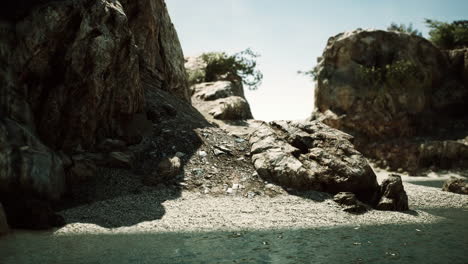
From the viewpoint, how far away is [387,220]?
45.8 feet

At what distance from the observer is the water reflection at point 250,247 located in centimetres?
890

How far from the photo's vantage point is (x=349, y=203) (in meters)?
15.3

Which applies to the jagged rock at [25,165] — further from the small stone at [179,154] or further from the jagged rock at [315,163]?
the jagged rock at [315,163]

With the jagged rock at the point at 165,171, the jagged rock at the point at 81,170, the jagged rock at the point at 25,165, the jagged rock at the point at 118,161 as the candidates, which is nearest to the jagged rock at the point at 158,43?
the jagged rock at the point at 118,161

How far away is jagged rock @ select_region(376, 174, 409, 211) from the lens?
15664 mm

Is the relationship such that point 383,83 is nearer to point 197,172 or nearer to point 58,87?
point 197,172

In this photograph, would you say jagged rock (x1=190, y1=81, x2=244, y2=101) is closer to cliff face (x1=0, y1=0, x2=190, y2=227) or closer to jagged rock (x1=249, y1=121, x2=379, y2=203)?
jagged rock (x1=249, y1=121, x2=379, y2=203)

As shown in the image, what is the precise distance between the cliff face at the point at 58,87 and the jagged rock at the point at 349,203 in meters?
9.61

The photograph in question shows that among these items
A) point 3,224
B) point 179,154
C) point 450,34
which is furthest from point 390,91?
point 3,224

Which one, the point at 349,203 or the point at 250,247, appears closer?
the point at 250,247

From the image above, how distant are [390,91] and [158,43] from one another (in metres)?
27.2

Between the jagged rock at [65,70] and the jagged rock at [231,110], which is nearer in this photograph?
the jagged rock at [65,70]

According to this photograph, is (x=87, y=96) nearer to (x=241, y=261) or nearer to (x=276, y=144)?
(x=276, y=144)

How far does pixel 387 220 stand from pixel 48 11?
1490 centimetres
